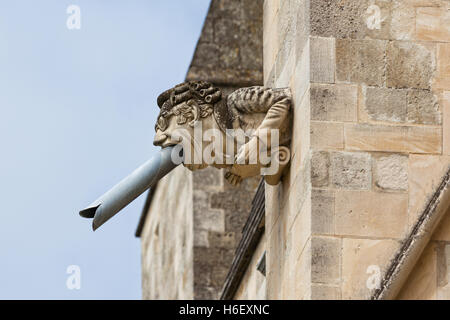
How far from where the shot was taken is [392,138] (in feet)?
30.1

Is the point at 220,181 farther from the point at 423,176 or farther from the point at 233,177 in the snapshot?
the point at 423,176

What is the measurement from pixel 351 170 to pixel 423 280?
75 cm

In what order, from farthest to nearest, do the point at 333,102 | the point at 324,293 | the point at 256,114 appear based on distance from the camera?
the point at 256,114 < the point at 333,102 < the point at 324,293

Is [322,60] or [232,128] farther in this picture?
[232,128]

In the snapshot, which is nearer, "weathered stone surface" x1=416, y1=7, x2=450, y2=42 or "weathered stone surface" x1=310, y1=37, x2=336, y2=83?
"weathered stone surface" x1=310, y1=37, x2=336, y2=83

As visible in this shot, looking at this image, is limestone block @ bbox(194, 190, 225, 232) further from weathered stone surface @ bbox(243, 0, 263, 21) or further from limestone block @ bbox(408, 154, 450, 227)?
limestone block @ bbox(408, 154, 450, 227)

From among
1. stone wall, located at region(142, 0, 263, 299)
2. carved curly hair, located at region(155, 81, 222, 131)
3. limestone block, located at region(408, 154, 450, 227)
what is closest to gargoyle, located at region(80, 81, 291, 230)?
carved curly hair, located at region(155, 81, 222, 131)

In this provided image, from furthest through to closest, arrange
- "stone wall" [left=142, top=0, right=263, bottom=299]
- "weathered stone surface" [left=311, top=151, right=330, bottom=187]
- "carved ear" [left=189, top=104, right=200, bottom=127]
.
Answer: "stone wall" [left=142, top=0, right=263, bottom=299] < "carved ear" [left=189, top=104, right=200, bottom=127] < "weathered stone surface" [left=311, top=151, right=330, bottom=187]

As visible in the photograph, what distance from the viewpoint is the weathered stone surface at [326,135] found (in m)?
9.12

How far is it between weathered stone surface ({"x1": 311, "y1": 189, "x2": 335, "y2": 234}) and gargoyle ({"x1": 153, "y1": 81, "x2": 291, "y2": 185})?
0.55 meters

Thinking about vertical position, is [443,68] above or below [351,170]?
above

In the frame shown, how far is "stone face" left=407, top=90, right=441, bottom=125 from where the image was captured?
9234 millimetres

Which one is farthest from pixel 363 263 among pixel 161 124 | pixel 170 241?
pixel 170 241

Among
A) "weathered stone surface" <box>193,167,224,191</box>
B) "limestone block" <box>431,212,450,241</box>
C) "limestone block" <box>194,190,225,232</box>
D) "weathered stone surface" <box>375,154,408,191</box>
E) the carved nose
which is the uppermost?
the carved nose
